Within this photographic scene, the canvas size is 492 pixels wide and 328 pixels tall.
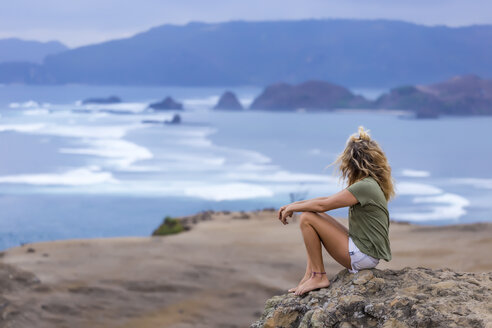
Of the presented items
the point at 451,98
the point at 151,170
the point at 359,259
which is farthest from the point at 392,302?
the point at 451,98

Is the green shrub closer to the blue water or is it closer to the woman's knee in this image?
the blue water

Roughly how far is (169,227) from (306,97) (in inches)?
1141

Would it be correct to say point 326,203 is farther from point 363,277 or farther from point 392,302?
point 392,302

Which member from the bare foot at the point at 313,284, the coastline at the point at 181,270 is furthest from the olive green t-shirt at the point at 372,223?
the coastline at the point at 181,270

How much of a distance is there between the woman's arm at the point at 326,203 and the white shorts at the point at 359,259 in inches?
11.1

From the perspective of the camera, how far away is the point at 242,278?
11.1 m

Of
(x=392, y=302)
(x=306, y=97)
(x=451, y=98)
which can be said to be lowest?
(x=392, y=302)

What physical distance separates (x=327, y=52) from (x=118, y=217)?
32.7 m

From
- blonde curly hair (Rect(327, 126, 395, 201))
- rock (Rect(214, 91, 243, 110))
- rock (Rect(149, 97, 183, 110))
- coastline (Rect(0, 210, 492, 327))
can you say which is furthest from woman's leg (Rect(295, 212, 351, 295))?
rock (Rect(214, 91, 243, 110))

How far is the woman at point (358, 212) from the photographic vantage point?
404 centimetres

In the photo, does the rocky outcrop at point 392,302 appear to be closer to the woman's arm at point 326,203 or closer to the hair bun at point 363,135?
the woman's arm at point 326,203

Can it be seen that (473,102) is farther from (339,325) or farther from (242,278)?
(339,325)

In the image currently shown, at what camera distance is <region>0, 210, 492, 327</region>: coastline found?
9695 mm

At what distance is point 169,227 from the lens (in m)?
16.0
